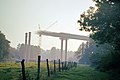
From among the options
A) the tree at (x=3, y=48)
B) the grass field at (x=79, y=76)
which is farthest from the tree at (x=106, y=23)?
the tree at (x=3, y=48)

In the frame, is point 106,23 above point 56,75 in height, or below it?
above

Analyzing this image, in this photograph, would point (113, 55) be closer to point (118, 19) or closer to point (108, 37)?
point (108, 37)

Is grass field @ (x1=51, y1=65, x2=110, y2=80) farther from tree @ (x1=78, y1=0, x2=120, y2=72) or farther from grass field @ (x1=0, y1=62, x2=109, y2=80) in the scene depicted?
tree @ (x1=78, y1=0, x2=120, y2=72)

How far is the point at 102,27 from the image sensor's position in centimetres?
3425

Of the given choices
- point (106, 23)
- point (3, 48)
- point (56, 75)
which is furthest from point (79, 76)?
point (3, 48)

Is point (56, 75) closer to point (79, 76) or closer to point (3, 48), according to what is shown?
point (79, 76)

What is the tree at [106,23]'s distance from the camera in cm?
3019

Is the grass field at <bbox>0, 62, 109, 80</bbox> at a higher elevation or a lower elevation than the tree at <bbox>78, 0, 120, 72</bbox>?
lower

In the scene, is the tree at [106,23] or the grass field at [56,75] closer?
the grass field at [56,75]

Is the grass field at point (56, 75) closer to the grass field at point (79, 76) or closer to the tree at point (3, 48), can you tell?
the grass field at point (79, 76)

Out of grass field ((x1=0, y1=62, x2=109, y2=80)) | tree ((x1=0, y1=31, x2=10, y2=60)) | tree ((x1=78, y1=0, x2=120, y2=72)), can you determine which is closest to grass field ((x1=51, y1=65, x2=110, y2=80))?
grass field ((x1=0, y1=62, x2=109, y2=80))

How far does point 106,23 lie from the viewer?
107 feet

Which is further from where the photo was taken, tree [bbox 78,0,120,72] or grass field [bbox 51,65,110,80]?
tree [bbox 78,0,120,72]

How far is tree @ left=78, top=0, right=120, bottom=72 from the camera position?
3019 cm
